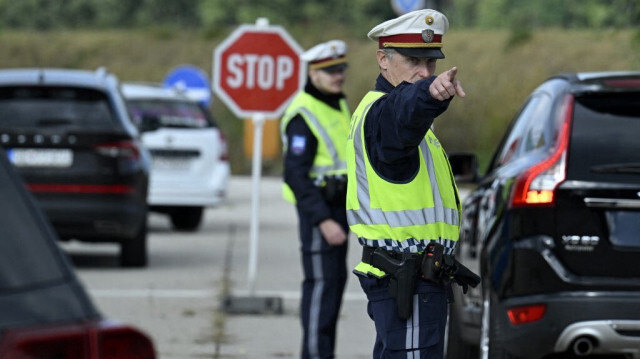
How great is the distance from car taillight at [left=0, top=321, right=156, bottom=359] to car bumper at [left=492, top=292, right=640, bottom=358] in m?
3.69

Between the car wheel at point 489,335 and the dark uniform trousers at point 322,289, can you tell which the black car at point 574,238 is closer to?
the car wheel at point 489,335

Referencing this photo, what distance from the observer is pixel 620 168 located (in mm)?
7270

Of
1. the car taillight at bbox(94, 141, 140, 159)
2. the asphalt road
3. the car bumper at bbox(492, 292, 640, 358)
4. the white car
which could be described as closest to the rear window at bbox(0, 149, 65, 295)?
the car bumper at bbox(492, 292, 640, 358)

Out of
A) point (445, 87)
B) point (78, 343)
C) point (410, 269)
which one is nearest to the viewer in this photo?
point (78, 343)

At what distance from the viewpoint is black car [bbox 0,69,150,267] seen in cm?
1410

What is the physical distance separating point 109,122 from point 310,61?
5702 millimetres

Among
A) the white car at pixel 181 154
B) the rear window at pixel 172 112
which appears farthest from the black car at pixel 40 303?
the rear window at pixel 172 112

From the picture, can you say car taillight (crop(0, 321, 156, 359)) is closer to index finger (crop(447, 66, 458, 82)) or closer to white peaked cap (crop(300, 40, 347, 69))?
index finger (crop(447, 66, 458, 82))

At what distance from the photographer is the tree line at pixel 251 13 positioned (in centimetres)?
6700

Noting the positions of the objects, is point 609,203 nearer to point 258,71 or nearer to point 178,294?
point 258,71

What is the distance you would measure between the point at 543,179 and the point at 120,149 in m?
7.48

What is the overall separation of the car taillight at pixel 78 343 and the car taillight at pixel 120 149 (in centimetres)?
1062

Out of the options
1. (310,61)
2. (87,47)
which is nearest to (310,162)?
(310,61)

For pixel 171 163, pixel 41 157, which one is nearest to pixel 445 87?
pixel 41 157
